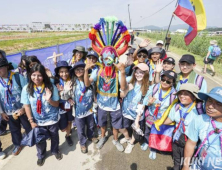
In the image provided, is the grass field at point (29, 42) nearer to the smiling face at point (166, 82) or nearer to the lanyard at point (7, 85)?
the lanyard at point (7, 85)

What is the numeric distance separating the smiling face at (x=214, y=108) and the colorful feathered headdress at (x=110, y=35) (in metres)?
1.69

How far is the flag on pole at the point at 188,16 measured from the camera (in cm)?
407

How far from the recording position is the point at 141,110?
252 centimetres

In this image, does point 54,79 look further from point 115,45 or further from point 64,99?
point 115,45

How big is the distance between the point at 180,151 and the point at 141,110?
94 centimetres

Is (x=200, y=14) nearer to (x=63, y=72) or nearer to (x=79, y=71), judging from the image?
(x=79, y=71)

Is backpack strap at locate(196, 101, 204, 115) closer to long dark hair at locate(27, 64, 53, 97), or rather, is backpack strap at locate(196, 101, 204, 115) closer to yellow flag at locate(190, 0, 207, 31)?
long dark hair at locate(27, 64, 53, 97)

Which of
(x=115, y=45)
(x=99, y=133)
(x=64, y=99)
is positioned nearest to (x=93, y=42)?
(x=115, y=45)

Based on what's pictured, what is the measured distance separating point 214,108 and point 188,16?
12.3 ft

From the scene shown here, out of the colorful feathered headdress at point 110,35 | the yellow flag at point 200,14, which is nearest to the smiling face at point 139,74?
the colorful feathered headdress at point 110,35

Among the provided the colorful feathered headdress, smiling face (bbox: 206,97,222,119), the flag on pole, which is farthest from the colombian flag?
the flag on pole

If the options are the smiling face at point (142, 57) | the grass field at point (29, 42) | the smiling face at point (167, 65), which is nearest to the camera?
the smiling face at point (167, 65)

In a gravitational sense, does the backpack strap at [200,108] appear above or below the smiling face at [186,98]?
below

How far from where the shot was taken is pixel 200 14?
4.22 metres
